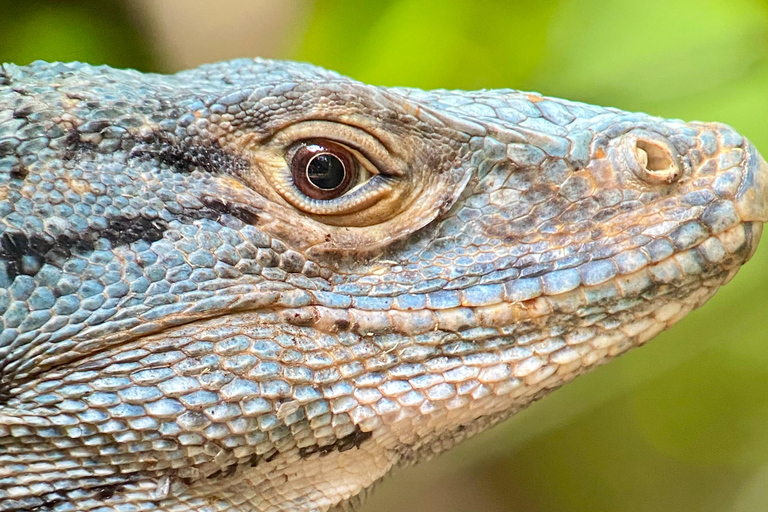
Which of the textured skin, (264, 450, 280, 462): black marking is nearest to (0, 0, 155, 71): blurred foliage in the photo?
the textured skin

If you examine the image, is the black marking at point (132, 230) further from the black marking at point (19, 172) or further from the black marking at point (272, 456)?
the black marking at point (272, 456)

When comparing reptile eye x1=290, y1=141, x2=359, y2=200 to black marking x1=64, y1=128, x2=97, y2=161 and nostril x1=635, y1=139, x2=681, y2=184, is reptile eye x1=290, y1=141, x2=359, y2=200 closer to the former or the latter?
black marking x1=64, y1=128, x2=97, y2=161

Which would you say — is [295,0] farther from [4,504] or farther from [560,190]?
[4,504]

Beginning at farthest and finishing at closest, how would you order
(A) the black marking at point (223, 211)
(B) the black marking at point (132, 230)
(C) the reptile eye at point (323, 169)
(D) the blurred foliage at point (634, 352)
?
(D) the blurred foliage at point (634, 352) < (C) the reptile eye at point (323, 169) < (A) the black marking at point (223, 211) < (B) the black marking at point (132, 230)

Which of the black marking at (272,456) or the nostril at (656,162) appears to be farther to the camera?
the nostril at (656,162)

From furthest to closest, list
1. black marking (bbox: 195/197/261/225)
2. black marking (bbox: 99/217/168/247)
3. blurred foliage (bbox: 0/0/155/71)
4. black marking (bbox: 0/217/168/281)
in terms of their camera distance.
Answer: blurred foliage (bbox: 0/0/155/71)
black marking (bbox: 195/197/261/225)
black marking (bbox: 99/217/168/247)
black marking (bbox: 0/217/168/281)

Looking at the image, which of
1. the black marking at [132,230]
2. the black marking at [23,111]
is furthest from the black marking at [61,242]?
the black marking at [23,111]

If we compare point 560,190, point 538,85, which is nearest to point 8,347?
point 560,190

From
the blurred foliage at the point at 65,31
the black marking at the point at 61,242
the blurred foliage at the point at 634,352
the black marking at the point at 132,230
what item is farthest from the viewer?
the blurred foliage at the point at 65,31
